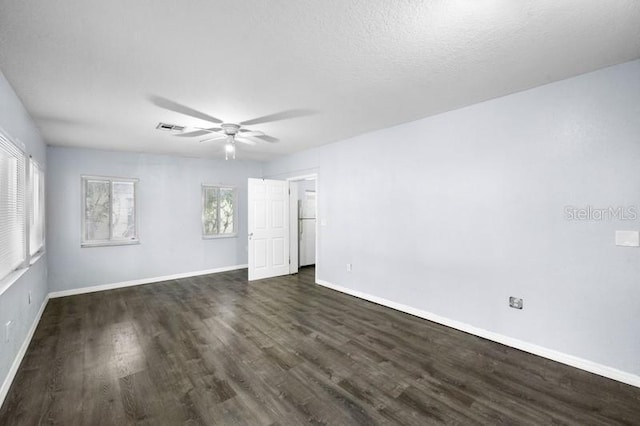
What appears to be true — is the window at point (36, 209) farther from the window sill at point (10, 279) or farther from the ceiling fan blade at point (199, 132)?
the ceiling fan blade at point (199, 132)

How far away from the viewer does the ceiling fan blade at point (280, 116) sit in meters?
3.50


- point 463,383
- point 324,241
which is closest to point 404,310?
point 463,383

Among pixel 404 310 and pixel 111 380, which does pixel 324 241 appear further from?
pixel 111 380

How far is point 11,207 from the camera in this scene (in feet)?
8.91

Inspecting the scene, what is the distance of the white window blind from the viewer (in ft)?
8.02

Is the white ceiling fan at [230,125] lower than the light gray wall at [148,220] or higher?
higher

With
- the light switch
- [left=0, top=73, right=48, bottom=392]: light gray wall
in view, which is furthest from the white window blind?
the light switch

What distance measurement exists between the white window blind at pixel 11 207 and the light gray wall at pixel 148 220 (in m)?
2.21

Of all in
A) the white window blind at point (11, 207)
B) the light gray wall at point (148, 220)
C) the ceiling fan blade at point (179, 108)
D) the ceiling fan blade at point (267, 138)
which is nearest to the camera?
the white window blind at point (11, 207)

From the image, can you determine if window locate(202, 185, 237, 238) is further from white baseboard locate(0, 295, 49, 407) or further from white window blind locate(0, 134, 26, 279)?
white window blind locate(0, 134, 26, 279)

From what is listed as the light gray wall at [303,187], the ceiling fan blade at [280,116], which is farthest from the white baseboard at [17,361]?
the light gray wall at [303,187]

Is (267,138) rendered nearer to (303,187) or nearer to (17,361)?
(303,187)

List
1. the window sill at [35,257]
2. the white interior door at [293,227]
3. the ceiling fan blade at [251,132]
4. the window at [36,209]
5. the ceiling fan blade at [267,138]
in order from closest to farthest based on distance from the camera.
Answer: the window sill at [35,257]
the window at [36,209]
the ceiling fan blade at [251,132]
the ceiling fan blade at [267,138]
the white interior door at [293,227]

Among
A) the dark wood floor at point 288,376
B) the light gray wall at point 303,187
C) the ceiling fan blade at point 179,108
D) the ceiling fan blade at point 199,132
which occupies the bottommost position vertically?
the dark wood floor at point 288,376
